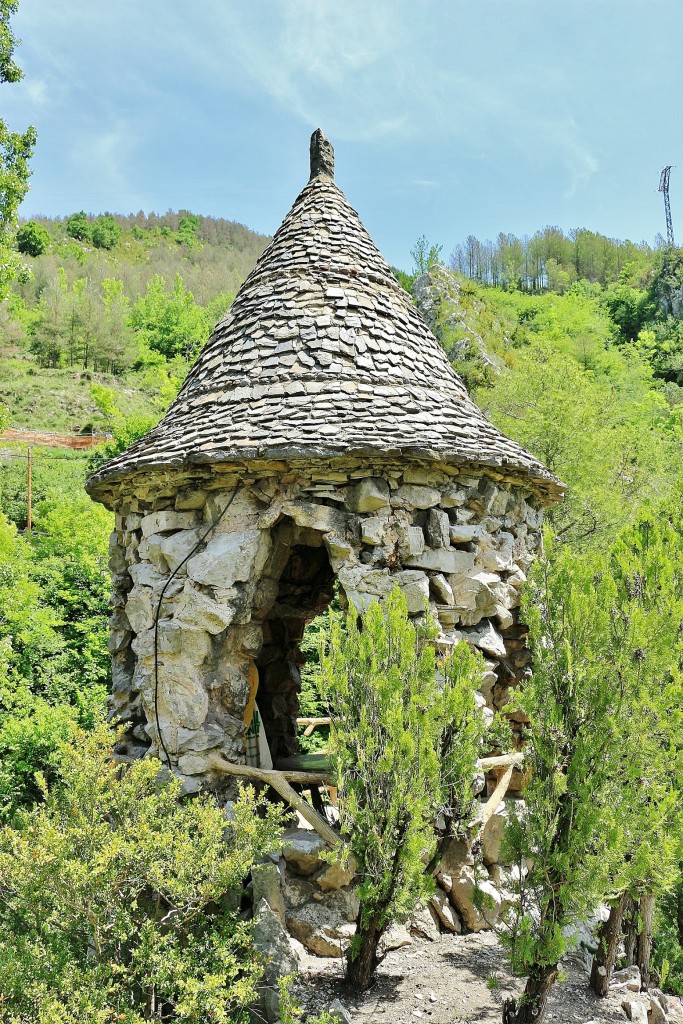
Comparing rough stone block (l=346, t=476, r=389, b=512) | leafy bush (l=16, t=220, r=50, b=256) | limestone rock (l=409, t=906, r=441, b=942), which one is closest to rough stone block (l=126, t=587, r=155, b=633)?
rough stone block (l=346, t=476, r=389, b=512)

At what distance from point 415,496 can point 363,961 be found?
2.69m

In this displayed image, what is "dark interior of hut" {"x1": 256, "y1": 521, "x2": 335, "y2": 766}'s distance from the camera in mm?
7414

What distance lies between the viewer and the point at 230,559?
484 cm

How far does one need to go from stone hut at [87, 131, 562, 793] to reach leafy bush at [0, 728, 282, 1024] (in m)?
0.93

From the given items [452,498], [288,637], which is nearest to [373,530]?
[452,498]

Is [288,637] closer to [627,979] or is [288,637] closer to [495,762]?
[495,762]

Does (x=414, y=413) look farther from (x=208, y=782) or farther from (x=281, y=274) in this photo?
(x=208, y=782)

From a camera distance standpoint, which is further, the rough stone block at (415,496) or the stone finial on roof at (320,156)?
the stone finial on roof at (320,156)

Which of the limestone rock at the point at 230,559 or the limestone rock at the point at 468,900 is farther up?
the limestone rock at the point at 230,559

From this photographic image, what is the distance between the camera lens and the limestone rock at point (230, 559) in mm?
4828

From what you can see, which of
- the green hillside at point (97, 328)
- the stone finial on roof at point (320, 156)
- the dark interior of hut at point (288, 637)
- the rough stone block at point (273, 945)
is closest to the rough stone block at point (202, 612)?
the rough stone block at point (273, 945)

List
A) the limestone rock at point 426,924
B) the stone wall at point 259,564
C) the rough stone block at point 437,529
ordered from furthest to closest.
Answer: the rough stone block at point 437,529
the stone wall at point 259,564
the limestone rock at point 426,924

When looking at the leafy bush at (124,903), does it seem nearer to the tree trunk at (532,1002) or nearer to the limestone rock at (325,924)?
the limestone rock at (325,924)

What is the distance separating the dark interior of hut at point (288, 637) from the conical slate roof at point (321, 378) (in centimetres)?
219
